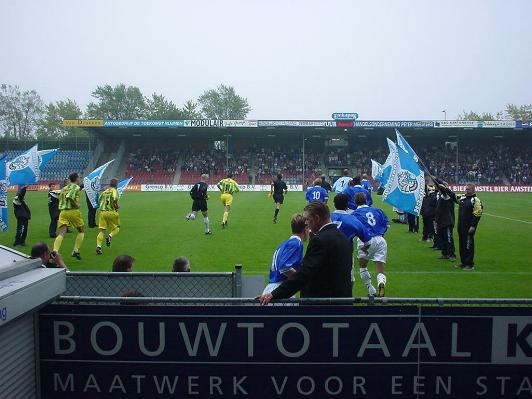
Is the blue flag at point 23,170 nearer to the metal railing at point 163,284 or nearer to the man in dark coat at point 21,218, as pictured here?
the man in dark coat at point 21,218

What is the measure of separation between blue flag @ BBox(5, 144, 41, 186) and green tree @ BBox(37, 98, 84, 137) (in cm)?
7657

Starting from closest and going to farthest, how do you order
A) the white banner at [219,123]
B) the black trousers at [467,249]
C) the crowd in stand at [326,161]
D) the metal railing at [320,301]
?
the metal railing at [320,301]
the black trousers at [467,249]
the white banner at [219,123]
the crowd in stand at [326,161]

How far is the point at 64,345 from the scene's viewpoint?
136 inches

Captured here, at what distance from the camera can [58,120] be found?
92750 mm

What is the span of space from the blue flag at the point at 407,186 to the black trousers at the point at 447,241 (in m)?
1.81

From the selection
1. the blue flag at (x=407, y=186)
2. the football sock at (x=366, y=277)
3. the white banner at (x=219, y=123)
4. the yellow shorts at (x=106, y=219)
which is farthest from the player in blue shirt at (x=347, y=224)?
the white banner at (x=219, y=123)

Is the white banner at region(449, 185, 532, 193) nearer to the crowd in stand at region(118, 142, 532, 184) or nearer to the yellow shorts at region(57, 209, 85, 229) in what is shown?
the crowd in stand at region(118, 142, 532, 184)

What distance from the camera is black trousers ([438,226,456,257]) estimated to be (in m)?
12.8

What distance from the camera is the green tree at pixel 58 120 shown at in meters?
87.9

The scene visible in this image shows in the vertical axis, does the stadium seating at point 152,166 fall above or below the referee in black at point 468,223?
above

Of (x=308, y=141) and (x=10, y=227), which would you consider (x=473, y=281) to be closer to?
(x=10, y=227)

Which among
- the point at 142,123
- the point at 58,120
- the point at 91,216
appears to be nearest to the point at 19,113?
the point at 58,120

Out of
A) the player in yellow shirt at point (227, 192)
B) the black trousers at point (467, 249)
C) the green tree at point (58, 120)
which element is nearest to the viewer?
the black trousers at point (467, 249)

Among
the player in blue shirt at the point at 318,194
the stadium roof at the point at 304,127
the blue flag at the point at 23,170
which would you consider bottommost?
the player in blue shirt at the point at 318,194
